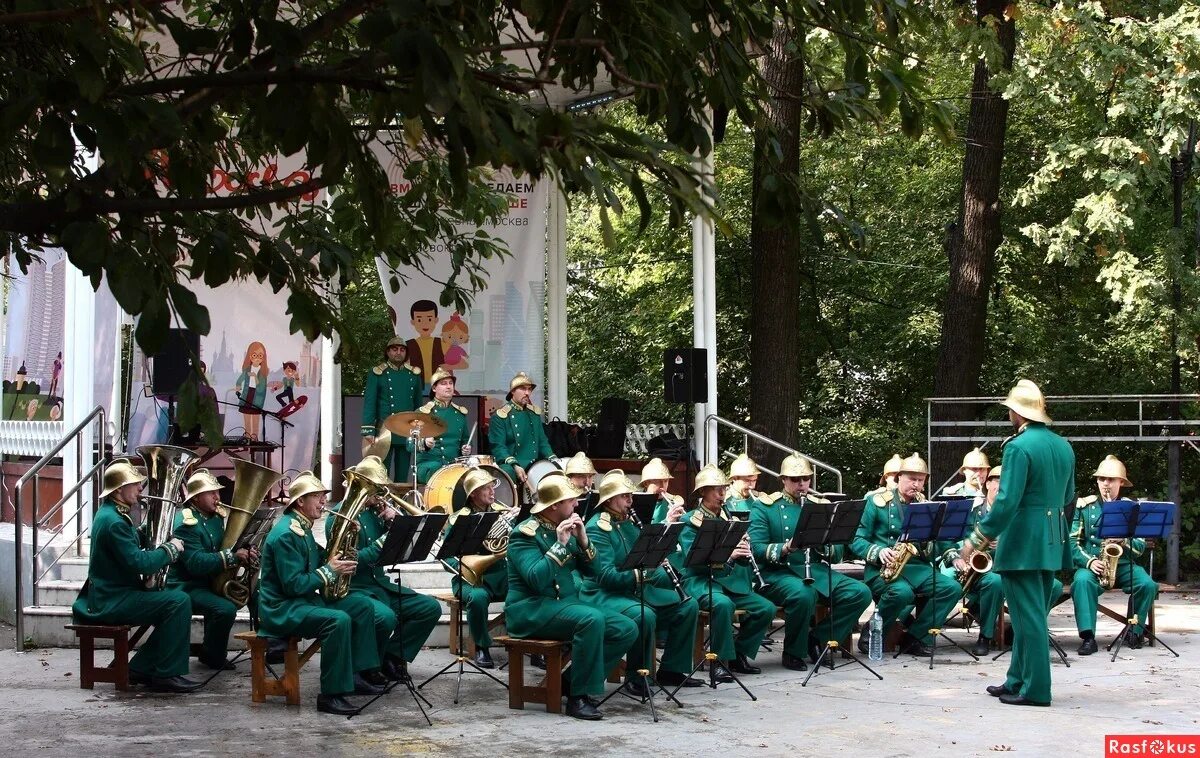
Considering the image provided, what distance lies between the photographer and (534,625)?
10930 mm

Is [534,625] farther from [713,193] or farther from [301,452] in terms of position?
[301,452]

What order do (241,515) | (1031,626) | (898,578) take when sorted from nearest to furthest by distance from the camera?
1. (1031,626)
2. (241,515)
3. (898,578)

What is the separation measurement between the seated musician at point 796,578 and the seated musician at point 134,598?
5.07 m

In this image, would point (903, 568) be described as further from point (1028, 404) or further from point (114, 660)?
point (114, 660)

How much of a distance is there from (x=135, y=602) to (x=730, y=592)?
195 inches

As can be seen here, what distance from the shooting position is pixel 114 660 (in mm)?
11750

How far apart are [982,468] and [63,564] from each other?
9.53m

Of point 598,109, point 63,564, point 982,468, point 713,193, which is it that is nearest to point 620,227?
point 598,109

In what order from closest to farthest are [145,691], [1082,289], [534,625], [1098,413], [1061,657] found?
[534,625], [145,691], [1061,657], [1098,413], [1082,289]

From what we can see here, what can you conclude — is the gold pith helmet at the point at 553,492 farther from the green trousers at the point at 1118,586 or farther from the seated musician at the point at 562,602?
the green trousers at the point at 1118,586

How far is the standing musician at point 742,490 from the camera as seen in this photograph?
526 inches

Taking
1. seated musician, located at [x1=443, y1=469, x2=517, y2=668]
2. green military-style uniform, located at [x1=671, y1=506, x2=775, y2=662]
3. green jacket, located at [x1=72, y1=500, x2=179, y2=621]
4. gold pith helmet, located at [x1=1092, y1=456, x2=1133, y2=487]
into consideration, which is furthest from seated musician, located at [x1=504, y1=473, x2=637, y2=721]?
gold pith helmet, located at [x1=1092, y1=456, x2=1133, y2=487]

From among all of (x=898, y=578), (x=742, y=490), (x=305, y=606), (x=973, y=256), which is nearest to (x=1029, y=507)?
(x=898, y=578)

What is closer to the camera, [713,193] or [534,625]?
[713,193]
